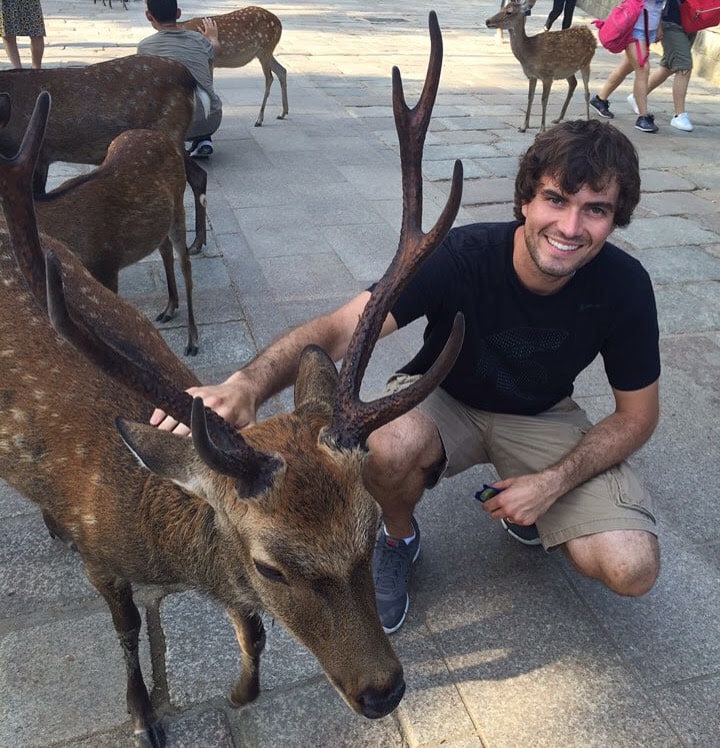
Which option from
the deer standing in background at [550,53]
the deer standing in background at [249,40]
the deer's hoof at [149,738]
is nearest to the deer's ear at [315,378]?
the deer's hoof at [149,738]

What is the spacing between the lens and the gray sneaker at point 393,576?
7.99 ft

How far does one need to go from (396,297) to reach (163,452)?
730 millimetres

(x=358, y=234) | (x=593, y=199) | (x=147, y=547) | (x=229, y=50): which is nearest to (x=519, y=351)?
(x=593, y=199)

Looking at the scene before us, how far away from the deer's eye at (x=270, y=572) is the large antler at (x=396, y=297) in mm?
329

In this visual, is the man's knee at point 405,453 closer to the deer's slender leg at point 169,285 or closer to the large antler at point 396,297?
the large antler at point 396,297

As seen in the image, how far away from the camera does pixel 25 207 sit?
5.89 ft

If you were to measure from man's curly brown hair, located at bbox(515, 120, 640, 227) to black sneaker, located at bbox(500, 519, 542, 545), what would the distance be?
3.94 ft

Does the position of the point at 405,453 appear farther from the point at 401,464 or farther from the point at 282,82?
the point at 282,82

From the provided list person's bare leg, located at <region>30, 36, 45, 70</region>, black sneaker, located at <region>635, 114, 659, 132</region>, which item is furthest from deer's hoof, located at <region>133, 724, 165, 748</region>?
person's bare leg, located at <region>30, 36, 45, 70</region>

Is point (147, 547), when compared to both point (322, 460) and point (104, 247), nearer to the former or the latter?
point (322, 460)

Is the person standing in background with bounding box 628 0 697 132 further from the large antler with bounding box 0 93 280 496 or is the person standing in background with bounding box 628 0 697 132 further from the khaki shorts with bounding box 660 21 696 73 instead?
the large antler with bounding box 0 93 280 496

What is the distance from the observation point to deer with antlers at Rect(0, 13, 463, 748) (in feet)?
5.21

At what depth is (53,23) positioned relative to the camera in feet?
42.7

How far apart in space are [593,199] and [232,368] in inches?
85.4
